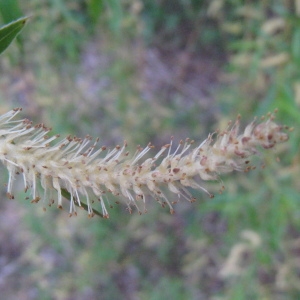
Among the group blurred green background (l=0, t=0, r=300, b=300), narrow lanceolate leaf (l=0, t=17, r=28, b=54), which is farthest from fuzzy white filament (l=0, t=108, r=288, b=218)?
blurred green background (l=0, t=0, r=300, b=300)

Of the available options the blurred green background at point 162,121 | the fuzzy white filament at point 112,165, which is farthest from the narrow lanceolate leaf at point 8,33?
the blurred green background at point 162,121

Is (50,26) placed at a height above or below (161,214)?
above

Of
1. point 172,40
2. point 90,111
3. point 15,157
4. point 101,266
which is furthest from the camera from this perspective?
point 172,40

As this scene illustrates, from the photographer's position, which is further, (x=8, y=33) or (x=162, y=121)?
(x=162, y=121)

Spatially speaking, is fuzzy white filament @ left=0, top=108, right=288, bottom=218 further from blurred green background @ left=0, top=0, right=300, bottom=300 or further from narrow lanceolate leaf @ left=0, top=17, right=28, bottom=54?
blurred green background @ left=0, top=0, right=300, bottom=300

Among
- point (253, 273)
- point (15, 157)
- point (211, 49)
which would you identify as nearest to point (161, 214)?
point (253, 273)

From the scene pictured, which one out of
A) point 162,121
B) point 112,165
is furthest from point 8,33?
point 162,121

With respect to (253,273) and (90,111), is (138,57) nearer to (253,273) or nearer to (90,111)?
(90,111)

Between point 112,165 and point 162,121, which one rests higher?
point 162,121

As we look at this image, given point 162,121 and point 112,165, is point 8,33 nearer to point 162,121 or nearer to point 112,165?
point 112,165
